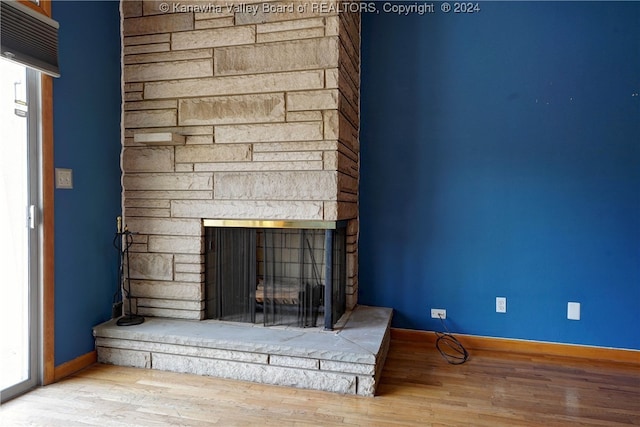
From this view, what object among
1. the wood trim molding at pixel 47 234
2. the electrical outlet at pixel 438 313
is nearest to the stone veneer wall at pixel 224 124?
the wood trim molding at pixel 47 234

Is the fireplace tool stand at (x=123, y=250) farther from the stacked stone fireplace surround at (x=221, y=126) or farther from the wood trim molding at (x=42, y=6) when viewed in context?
the wood trim molding at (x=42, y=6)

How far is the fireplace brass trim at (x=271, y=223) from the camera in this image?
7.76 feet

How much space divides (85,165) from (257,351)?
1.57 metres

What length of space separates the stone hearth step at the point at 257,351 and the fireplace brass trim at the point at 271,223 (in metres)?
0.65

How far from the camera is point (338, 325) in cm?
249

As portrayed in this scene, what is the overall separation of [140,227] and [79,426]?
1275 mm

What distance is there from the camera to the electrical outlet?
2.87 meters

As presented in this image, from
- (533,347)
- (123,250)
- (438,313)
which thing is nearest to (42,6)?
(123,250)

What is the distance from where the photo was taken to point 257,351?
2209 millimetres

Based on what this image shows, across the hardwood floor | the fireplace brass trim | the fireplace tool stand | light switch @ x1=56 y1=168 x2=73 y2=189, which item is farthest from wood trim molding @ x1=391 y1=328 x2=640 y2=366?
light switch @ x1=56 y1=168 x2=73 y2=189

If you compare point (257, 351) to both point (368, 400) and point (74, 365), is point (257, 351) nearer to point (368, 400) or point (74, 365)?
point (368, 400)

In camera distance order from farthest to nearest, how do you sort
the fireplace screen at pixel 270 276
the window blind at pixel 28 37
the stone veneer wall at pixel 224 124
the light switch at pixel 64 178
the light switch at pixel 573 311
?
1. the light switch at pixel 573 311
2. the fireplace screen at pixel 270 276
3. the stone veneer wall at pixel 224 124
4. the light switch at pixel 64 178
5. the window blind at pixel 28 37

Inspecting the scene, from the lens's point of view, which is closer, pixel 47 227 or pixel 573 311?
pixel 47 227

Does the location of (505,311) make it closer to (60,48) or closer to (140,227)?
(140,227)
